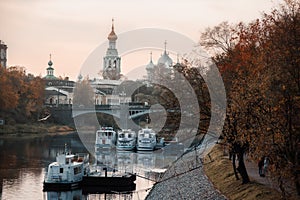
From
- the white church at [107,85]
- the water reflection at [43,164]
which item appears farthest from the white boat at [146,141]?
the white church at [107,85]

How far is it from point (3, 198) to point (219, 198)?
29.8ft

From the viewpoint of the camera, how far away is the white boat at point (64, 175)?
25.9m

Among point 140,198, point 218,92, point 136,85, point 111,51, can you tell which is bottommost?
point 140,198

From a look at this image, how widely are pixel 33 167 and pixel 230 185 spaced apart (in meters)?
15.3

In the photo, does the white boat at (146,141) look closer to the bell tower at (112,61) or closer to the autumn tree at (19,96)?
the autumn tree at (19,96)

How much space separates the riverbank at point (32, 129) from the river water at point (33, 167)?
11.7ft

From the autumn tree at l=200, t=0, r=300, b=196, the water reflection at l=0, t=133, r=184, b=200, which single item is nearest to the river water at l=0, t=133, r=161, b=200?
the water reflection at l=0, t=133, r=184, b=200

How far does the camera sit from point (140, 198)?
23.6 meters

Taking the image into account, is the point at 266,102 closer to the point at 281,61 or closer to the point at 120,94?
the point at 281,61

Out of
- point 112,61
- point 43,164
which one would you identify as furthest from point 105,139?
point 112,61

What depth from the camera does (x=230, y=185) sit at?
795 inches

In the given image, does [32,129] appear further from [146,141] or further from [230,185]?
[230,185]

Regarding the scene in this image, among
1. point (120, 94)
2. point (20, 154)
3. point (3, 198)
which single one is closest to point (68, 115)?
point (120, 94)

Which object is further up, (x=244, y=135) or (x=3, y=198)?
(x=244, y=135)
